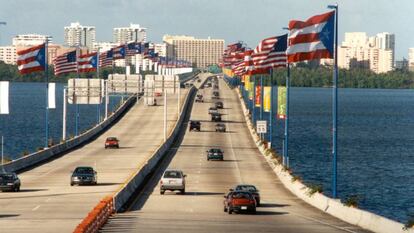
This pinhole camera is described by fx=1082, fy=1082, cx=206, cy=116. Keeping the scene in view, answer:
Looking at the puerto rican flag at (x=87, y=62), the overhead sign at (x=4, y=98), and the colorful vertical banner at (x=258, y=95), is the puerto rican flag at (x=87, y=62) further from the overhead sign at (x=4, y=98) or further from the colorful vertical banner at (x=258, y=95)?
the overhead sign at (x=4, y=98)

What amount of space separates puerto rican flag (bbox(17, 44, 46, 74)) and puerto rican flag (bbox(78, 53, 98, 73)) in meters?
32.5

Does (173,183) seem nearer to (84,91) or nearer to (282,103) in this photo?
(282,103)

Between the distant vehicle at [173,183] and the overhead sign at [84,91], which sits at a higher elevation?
the overhead sign at [84,91]

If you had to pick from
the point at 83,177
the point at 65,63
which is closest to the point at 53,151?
the point at 65,63

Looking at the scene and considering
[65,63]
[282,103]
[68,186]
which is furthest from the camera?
[65,63]

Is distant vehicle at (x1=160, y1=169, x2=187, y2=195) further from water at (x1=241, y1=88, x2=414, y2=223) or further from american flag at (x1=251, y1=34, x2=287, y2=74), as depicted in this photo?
american flag at (x1=251, y1=34, x2=287, y2=74)

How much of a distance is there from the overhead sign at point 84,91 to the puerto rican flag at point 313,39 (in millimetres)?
67828

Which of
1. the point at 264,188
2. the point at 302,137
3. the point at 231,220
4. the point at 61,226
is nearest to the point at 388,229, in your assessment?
the point at 231,220

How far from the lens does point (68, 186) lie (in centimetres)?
6656

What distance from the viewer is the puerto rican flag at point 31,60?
3462 inches

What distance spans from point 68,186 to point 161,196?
7.53 metres

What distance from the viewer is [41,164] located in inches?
3447

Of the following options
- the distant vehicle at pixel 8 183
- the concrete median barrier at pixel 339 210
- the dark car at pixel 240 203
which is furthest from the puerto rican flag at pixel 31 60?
the dark car at pixel 240 203

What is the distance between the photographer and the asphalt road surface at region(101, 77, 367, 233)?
44.3 m
